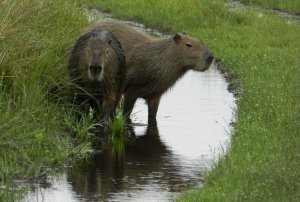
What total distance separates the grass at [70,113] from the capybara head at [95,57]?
1.05 feet

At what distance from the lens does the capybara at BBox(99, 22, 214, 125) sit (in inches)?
523

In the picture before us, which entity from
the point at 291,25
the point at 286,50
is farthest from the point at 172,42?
the point at 291,25

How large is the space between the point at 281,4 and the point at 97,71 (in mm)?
12898

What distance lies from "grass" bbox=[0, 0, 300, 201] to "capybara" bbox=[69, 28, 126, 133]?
0.68ft

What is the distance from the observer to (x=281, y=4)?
958 inches

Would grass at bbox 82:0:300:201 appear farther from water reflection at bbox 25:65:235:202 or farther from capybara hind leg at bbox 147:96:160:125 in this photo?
capybara hind leg at bbox 147:96:160:125

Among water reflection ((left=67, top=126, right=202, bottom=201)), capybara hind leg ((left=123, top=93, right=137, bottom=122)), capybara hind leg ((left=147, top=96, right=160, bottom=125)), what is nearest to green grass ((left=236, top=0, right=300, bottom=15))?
capybara hind leg ((left=147, top=96, right=160, bottom=125))

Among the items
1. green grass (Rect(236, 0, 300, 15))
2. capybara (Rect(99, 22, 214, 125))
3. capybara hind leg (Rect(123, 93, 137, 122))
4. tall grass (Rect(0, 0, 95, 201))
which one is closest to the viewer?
tall grass (Rect(0, 0, 95, 201))

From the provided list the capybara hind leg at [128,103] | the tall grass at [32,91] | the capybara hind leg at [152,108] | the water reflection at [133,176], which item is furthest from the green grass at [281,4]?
the water reflection at [133,176]

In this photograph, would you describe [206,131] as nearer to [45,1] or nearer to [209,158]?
[209,158]

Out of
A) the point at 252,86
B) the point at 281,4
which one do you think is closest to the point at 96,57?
the point at 252,86

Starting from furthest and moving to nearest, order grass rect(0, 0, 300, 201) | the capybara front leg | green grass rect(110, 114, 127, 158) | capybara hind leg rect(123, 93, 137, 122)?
1. capybara hind leg rect(123, 93, 137, 122)
2. the capybara front leg
3. green grass rect(110, 114, 127, 158)
4. grass rect(0, 0, 300, 201)

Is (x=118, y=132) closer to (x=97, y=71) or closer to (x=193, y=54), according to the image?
(x=97, y=71)

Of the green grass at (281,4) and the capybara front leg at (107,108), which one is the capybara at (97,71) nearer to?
the capybara front leg at (107,108)
